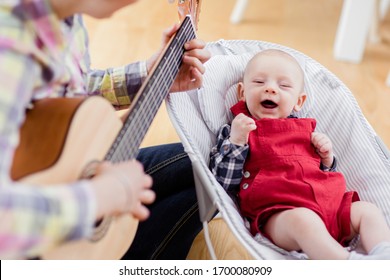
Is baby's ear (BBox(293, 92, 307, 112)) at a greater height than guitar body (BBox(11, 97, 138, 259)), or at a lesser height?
lesser

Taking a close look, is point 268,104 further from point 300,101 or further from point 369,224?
point 369,224

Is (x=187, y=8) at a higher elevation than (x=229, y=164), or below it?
higher

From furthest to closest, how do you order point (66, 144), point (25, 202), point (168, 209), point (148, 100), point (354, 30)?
1. point (354, 30)
2. point (168, 209)
3. point (148, 100)
4. point (66, 144)
5. point (25, 202)

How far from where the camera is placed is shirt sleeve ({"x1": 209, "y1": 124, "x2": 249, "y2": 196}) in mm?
1127

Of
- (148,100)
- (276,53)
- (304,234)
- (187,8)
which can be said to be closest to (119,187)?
(148,100)

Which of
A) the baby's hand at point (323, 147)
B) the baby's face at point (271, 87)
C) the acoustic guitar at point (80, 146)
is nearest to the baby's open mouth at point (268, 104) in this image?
the baby's face at point (271, 87)

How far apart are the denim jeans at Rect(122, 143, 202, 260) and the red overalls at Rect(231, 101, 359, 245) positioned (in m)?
0.15

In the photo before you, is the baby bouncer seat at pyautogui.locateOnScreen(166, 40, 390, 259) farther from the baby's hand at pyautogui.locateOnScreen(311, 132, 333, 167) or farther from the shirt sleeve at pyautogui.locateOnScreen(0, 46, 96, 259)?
the shirt sleeve at pyautogui.locateOnScreen(0, 46, 96, 259)

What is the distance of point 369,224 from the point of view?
1034mm

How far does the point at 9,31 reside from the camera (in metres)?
0.63

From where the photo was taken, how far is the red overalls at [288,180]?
3.52 ft

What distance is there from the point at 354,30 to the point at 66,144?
1.79 meters

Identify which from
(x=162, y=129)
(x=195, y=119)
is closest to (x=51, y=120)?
(x=195, y=119)

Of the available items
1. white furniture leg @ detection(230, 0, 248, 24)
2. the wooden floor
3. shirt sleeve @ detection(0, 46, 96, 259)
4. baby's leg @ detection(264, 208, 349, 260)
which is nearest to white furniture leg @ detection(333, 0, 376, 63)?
the wooden floor
